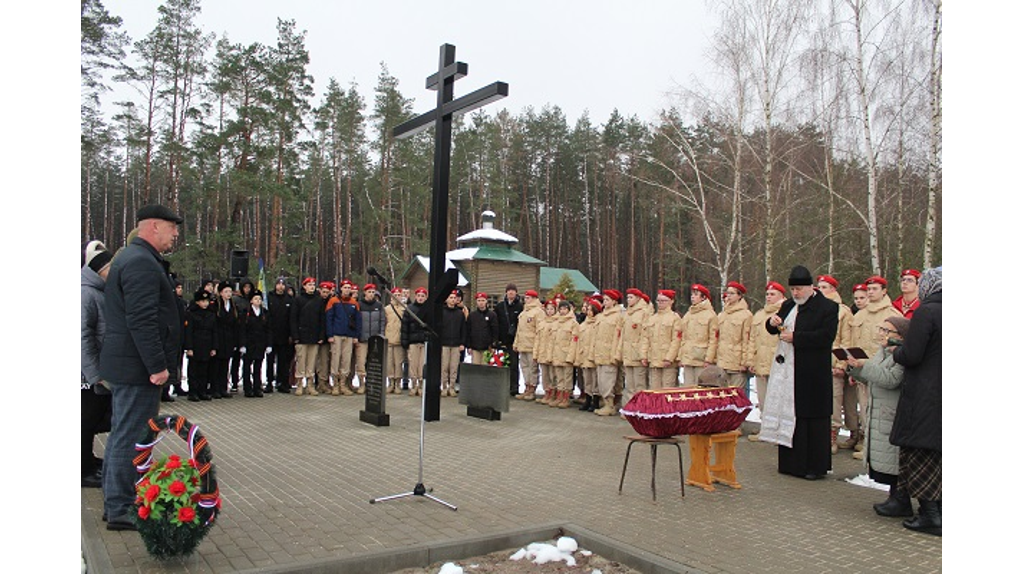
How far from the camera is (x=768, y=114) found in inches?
874

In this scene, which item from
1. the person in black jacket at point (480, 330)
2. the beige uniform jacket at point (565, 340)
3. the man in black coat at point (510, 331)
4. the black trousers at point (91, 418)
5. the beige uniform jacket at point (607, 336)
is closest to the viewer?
the black trousers at point (91, 418)

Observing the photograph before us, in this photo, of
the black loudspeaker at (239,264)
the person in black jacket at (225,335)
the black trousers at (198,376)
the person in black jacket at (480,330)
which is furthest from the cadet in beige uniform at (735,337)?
the black loudspeaker at (239,264)

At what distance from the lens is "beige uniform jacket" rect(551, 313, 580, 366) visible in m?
13.4

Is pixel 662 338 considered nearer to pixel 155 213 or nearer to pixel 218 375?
pixel 155 213

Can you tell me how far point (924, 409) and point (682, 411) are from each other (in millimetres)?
1977

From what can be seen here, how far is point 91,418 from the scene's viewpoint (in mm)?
6621

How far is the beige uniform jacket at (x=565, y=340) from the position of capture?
13.4 meters

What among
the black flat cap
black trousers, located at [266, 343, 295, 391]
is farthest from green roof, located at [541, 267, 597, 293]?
the black flat cap

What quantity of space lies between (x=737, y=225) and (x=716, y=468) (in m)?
18.6

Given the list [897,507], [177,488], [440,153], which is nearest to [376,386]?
[440,153]

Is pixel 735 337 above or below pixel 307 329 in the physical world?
above

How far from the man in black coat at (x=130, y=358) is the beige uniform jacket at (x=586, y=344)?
8.71 metres

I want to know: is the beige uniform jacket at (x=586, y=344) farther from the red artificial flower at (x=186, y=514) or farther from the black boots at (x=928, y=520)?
the red artificial flower at (x=186, y=514)

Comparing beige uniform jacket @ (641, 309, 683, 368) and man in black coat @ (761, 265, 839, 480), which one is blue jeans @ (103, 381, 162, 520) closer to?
man in black coat @ (761, 265, 839, 480)
